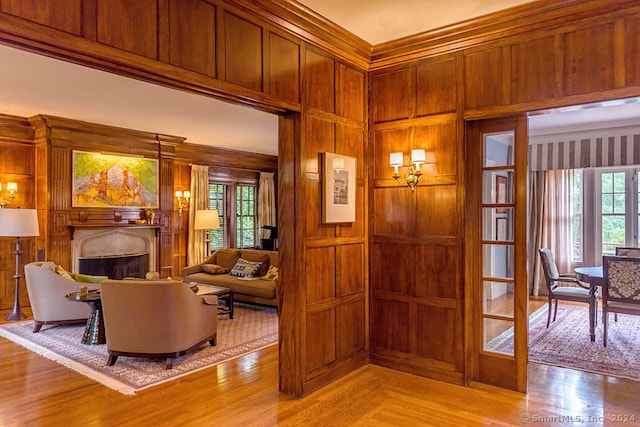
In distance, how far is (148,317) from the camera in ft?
13.1

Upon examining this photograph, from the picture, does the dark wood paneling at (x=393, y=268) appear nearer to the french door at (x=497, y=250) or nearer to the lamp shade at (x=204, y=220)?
the french door at (x=497, y=250)

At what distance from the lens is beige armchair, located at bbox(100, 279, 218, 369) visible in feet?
12.9

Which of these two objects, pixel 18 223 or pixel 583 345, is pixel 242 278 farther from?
pixel 583 345

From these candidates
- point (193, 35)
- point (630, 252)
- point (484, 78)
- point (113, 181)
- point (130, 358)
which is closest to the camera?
point (193, 35)

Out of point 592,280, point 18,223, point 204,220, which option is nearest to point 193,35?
point 18,223

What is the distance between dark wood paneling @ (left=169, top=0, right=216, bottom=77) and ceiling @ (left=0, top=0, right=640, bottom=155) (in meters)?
0.87

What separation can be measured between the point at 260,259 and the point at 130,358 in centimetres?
299

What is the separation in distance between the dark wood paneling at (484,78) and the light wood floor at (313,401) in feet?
7.94

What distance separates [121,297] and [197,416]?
1.48m

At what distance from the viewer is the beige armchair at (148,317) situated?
3941mm

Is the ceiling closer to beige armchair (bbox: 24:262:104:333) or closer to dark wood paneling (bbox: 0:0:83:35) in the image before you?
dark wood paneling (bbox: 0:0:83:35)

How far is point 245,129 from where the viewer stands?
24.2 feet

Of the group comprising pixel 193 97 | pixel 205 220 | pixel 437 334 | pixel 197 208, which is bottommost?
pixel 437 334

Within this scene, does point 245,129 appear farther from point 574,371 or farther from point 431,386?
point 574,371
